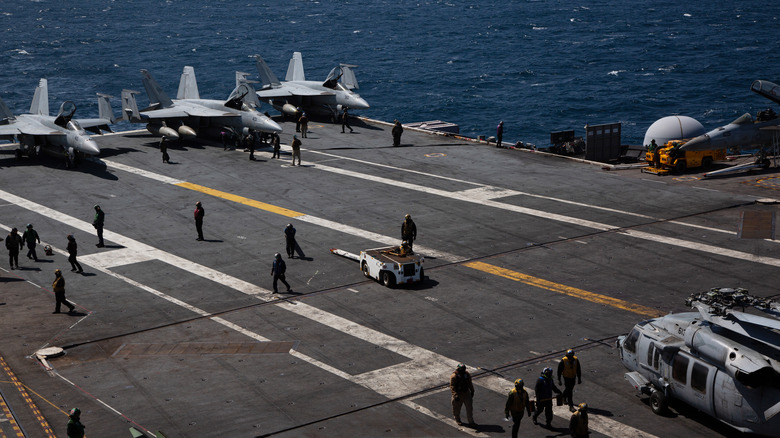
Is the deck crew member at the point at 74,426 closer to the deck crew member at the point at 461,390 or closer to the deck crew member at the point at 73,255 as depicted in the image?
the deck crew member at the point at 461,390

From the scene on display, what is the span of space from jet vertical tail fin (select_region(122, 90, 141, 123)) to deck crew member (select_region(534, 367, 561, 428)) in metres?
43.3

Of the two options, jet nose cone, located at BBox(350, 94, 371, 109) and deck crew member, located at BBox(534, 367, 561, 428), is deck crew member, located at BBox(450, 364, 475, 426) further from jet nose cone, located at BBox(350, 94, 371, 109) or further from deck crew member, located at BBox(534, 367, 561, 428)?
jet nose cone, located at BBox(350, 94, 371, 109)

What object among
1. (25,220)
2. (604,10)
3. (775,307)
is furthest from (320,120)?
(604,10)

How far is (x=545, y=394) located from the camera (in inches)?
806

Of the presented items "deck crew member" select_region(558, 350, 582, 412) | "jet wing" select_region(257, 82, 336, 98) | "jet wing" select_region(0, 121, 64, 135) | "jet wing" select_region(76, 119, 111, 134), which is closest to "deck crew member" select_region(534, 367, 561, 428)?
"deck crew member" select_region(558, 350, 582, 412)

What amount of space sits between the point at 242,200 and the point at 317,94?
22.2m

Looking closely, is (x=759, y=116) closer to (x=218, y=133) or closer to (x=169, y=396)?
(x=218, y=133)

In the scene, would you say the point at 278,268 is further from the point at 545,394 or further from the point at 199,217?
the point at 545,394

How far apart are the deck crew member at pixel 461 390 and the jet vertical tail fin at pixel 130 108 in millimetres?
42319

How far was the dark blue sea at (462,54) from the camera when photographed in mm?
94125

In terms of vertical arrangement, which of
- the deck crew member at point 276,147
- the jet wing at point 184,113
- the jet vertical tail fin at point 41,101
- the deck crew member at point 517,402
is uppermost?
the jet vertical tail fin at point 41,101

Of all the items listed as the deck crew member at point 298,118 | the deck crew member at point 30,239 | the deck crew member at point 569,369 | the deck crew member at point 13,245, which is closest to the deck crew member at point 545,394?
the deck crew member at point 569,369

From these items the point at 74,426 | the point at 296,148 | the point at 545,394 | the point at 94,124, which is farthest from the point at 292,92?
the point at 74,426

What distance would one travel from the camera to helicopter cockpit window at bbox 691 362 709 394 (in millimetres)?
19734
